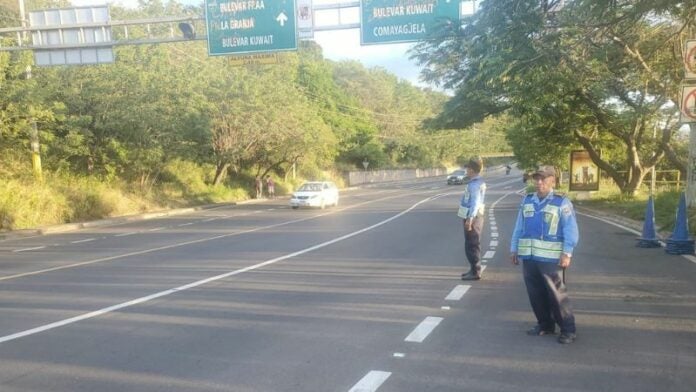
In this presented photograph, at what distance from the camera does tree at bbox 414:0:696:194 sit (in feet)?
36.8

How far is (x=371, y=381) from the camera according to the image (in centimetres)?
453

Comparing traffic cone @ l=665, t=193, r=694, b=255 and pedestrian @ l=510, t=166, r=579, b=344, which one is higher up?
pedestrian @ l=510, t=166, r=579, b=344

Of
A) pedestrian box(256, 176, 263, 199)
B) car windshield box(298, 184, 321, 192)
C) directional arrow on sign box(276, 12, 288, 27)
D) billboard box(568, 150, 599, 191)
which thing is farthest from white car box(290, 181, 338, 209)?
billboard box(568, 150, 599, 191)

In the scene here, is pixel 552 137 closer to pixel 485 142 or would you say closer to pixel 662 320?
pixel 662 320

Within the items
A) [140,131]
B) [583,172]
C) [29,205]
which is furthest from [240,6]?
[583,172]

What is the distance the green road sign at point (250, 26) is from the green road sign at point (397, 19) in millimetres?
2166

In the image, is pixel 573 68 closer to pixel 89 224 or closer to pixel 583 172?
pixel 583 172

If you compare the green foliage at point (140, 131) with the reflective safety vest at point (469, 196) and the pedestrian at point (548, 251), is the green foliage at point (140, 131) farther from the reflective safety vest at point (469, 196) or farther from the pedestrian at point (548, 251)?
the pedestrian at point (548, 251)

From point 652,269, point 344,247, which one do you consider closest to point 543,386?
point 652,269

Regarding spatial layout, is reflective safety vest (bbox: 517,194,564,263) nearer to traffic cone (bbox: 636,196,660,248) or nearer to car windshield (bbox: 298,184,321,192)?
traffic cone (bbox: 636,196,660,248)

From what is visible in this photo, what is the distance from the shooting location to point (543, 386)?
441 cm

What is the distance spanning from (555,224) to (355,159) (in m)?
65.8

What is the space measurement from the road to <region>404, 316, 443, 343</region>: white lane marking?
0.11 ft

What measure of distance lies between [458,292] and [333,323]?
7.33 feet
